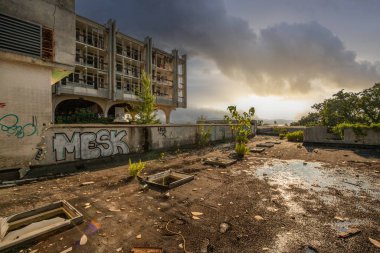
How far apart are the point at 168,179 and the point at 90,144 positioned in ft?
13.6

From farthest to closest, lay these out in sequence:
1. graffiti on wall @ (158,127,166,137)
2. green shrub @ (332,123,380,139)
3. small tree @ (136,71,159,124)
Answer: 1. small tree @ (136,71,159,124)
2. green shrub @ (332,123,380,139)
3. graffiti on wall @ (158,127,166,137)

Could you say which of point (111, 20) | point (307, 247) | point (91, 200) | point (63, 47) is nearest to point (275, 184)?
point (307, 247)

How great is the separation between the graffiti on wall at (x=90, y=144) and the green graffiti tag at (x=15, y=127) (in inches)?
29.7

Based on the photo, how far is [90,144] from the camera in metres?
8.16

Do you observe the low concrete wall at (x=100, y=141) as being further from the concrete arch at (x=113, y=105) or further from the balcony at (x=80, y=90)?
the concrete arch at (x=113, y=105)

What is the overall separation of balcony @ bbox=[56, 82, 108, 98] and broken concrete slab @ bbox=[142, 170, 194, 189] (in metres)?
19.2

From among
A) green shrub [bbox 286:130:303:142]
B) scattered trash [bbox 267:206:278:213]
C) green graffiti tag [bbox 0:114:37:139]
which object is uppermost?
green graffiti tag [bbox 0:114:37:139]

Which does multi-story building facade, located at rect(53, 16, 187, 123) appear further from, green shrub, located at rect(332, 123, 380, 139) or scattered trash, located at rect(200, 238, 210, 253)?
scattered trash, located at rect(200, 238, 210, 253)

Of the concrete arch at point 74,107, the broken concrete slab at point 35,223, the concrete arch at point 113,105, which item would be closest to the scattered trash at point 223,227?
the broken concrete slab at point 35,223

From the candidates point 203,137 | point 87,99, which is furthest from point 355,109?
point 87,99

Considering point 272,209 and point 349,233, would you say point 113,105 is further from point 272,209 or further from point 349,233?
point 349,233

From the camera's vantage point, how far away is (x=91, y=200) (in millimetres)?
4234

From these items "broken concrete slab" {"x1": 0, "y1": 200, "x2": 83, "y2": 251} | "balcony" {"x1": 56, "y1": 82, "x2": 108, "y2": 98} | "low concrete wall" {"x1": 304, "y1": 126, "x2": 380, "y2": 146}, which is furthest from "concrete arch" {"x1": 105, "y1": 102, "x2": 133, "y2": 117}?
"broken concrete slab" {"x1": 0, "y1": 200, "x2": 83, "y2": 251}

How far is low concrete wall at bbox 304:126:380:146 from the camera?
12242 millimetres
